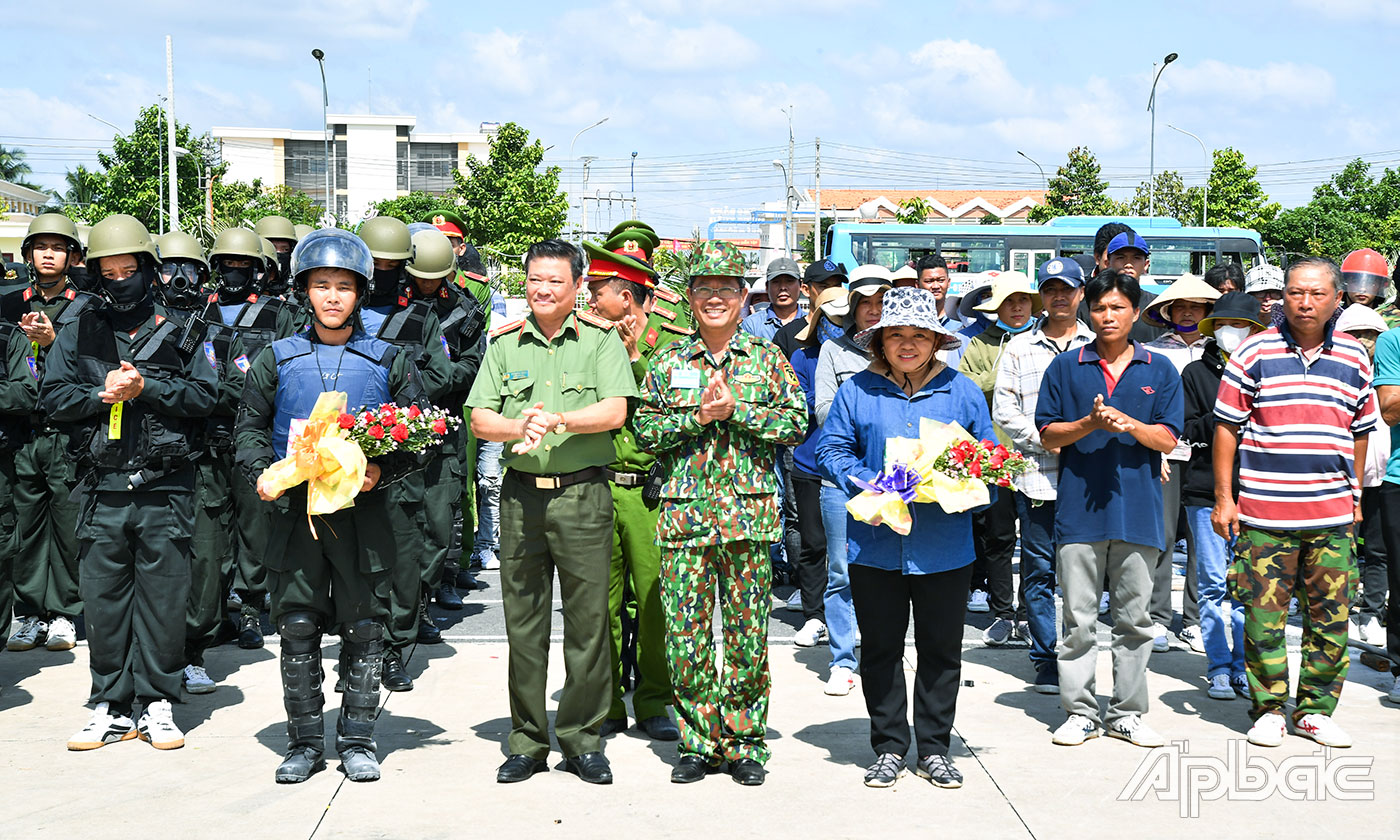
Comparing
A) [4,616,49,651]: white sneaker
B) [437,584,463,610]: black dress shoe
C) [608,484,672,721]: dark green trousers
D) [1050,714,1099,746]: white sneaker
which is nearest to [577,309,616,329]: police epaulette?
[608,484,672,721]: dark green trousers

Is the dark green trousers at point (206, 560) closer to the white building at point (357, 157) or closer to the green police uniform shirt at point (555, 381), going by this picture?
the green police uniform shirt at point (555, 381)

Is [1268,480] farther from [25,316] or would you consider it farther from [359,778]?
[25,316]

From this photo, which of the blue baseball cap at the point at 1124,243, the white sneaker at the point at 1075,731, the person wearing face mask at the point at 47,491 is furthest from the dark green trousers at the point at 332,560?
the blue baseball cap at the point at 1124,243

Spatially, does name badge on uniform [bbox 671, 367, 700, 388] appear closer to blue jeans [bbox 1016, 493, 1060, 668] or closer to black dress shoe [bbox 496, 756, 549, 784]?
black dress shoe [bbox 496, 756, 549, 784]

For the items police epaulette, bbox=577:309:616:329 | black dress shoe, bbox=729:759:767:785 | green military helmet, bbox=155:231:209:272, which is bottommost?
black dress shoe, bbox=729:759:767:785

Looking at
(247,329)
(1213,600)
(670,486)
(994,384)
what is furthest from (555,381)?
(1213,600)

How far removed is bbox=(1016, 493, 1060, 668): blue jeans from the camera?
6.79 meters

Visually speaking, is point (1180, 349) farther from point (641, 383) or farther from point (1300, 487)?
point (641, 383)

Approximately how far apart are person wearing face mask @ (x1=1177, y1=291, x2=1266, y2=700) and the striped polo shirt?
2.78 feet

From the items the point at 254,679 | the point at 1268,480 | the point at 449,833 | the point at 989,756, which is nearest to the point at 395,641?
the point at 254,679

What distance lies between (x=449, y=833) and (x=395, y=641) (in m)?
2.44

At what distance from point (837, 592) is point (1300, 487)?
2405 millimetres

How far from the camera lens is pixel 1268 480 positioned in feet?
19.3

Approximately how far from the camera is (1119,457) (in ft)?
19.1
